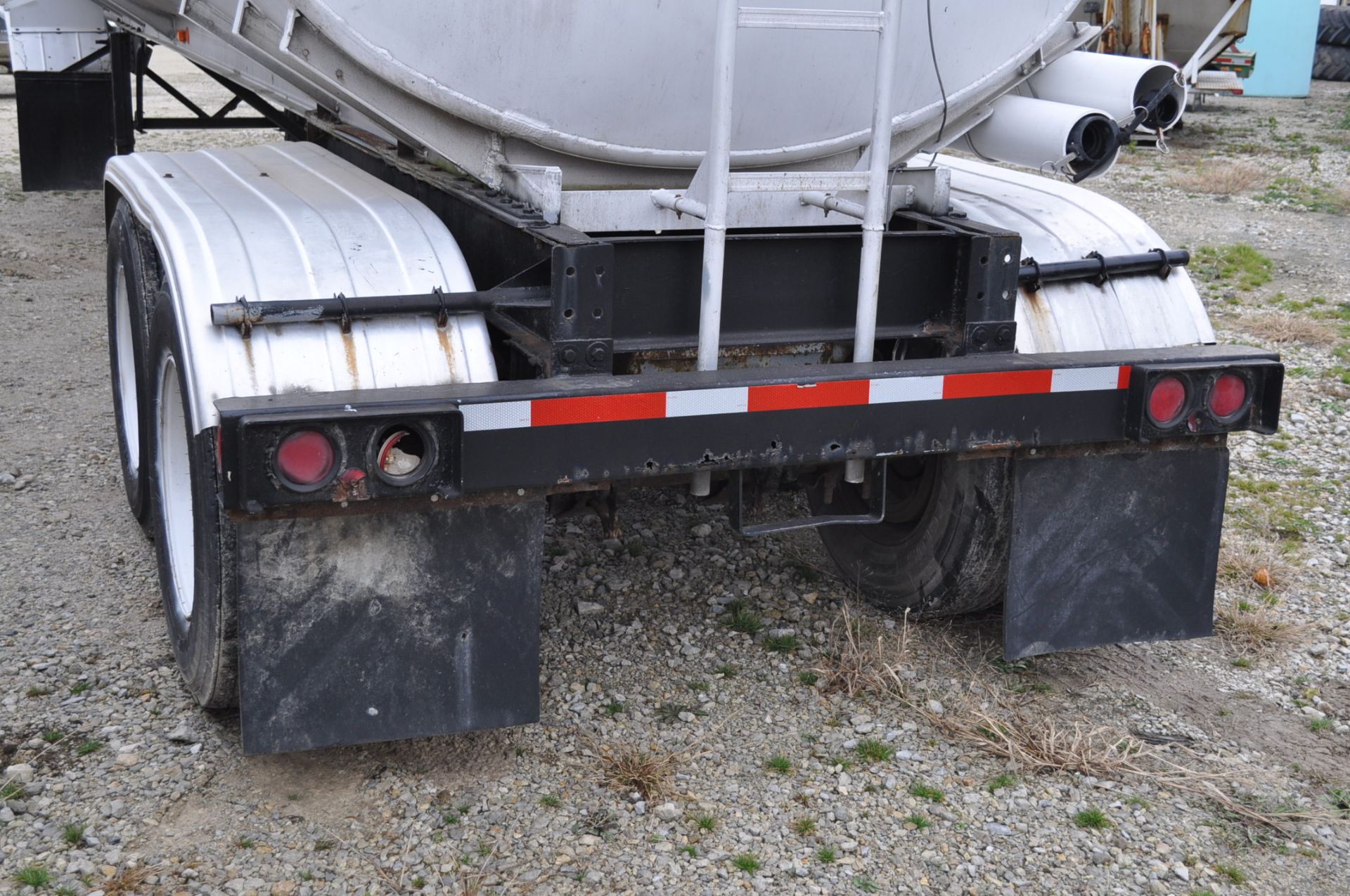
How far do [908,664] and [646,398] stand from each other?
52.3 inches

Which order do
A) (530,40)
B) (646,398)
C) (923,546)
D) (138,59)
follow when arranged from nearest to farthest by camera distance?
(646,398), (530,40), (923,546), (138,59)

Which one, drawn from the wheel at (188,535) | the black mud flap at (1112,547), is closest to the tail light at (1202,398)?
the black mud flap at (1112,547)

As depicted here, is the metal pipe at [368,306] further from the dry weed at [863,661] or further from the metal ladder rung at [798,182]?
the dry weed at [863,661]

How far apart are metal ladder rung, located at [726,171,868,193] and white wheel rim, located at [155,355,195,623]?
1.50 m

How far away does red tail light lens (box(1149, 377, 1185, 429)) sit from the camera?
3.14 metres

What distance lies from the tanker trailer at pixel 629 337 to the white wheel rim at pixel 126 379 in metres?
0.67

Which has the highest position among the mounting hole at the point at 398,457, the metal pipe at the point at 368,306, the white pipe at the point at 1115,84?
the white pipe at the point at 1115,84

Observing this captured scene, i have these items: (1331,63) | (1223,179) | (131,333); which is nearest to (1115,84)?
(131,333)

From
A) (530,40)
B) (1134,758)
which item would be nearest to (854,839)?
(1134,758)

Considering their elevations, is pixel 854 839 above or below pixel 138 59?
below

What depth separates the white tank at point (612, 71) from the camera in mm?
2998

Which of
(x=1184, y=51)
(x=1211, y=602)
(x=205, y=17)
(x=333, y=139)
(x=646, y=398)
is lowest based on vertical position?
(x=1211, y=602)

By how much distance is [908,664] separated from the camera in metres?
3.69

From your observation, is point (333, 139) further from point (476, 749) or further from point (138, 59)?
point (138, 59)
